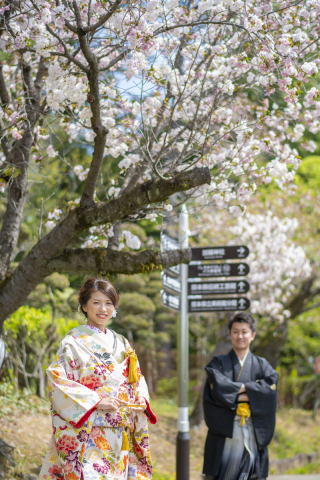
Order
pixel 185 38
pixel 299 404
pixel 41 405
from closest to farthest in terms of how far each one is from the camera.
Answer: pixel 185 38 < pixel 41 405 < pixel 299 404

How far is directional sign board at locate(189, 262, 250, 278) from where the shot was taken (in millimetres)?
5672

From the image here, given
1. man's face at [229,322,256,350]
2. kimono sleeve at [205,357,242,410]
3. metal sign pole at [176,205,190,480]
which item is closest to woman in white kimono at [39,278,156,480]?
kimono sleeve at [205,357,242,410]

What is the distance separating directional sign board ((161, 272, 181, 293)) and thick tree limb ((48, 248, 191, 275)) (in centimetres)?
108

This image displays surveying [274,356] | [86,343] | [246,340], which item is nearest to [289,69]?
[246,340]

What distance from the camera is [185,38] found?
4.67 meters

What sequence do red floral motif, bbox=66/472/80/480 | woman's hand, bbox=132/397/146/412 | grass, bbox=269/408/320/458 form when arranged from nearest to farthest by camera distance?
1. red floral motif, bbox=66/472/80/480
2. woman's hand, bbox=132/397/146/412
3. grass, bbox=269/408/320/458

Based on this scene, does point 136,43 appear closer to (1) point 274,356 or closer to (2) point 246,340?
(2) point 246,340

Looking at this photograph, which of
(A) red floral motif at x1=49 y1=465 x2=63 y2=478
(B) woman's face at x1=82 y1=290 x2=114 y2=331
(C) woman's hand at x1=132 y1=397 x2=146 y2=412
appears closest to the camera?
(A) red floral motif at x1=49 y1=465 x2=63 y2=478

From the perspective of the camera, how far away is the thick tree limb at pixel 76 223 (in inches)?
143

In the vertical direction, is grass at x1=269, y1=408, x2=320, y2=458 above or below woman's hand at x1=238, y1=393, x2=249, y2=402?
below

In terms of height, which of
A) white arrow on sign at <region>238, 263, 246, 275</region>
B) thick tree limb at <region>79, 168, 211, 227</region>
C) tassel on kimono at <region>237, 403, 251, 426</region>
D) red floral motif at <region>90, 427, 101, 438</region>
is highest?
thick tree limb at <region>79, 168, 211, 227</region>

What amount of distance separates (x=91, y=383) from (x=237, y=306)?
9.79 feet

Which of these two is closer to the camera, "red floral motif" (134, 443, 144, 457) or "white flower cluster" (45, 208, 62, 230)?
"red floral motif" (134, 443, 144, 457)

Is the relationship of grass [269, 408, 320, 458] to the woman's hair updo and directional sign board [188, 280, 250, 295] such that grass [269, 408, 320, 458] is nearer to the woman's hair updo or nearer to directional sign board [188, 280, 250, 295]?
directional sign board [188, 280, 250, 295]
